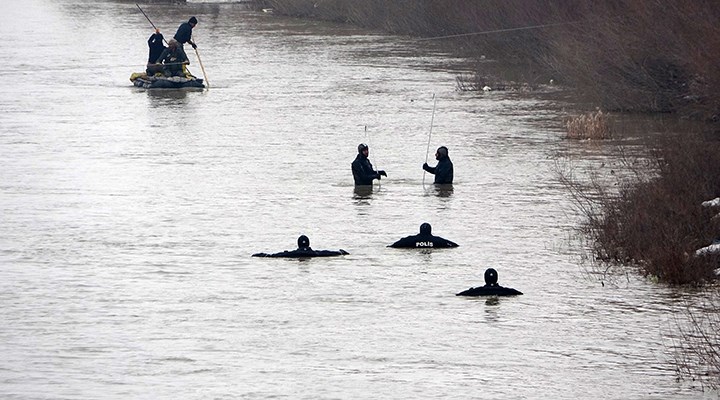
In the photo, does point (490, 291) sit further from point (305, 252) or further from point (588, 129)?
point (588, 129)

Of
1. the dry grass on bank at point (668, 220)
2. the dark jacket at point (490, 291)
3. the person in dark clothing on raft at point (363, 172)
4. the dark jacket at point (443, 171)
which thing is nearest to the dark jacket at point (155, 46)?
the person in dark clothing on raft at point (363, 172)

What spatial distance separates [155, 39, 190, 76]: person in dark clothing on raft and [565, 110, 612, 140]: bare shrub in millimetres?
12640

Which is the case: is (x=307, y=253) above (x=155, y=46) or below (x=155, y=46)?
below

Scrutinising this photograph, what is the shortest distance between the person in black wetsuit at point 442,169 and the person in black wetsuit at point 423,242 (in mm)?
4458

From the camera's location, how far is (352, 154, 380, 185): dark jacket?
24.9m

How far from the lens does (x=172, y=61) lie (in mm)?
40906

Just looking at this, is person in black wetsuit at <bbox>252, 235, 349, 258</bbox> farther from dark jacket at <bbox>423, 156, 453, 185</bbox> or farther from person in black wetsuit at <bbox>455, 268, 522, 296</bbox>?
dark jacket at <bbox>423, 156, 453, 185</bbox>

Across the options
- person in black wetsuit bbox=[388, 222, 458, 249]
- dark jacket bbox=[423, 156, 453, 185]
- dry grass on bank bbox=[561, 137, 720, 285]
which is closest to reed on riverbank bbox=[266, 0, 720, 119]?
dark jacket bbox=[423, 156, 453, 185]

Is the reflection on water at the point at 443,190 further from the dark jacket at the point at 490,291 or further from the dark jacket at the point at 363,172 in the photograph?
the dark jacket at the point at 490,291

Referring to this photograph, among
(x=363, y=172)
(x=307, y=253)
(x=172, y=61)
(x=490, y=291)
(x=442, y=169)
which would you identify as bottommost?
(x=490, y=291)

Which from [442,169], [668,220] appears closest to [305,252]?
[668,220]

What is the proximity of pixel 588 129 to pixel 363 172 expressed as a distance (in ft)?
23.0

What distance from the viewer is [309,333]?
16188 millimetres

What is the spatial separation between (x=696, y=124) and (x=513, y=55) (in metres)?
16.7
